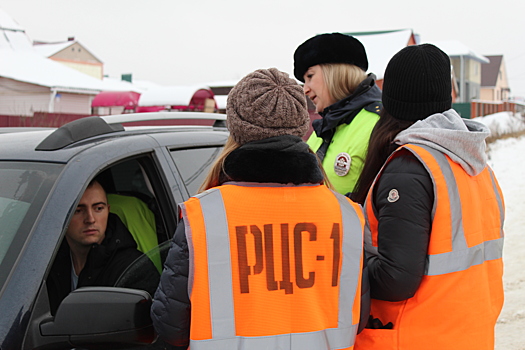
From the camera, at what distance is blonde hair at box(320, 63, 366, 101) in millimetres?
2818

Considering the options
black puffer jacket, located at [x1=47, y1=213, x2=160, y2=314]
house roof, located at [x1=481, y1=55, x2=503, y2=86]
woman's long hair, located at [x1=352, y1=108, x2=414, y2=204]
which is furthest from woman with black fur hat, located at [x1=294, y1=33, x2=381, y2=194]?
house roof, located at [x1=481, y1=55, x2=503, y2=86]

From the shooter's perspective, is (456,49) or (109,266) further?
(456,49)

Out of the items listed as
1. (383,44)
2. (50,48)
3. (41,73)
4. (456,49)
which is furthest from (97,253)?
(50,48)

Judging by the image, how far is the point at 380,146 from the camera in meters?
2.21

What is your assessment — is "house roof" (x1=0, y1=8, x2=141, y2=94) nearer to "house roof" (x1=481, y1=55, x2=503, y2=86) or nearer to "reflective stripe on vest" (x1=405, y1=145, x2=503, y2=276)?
"reflective stripe on vest" (x1=405, y1=145, x2=503, y2=276)

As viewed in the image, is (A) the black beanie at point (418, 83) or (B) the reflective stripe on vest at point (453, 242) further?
(A) the black beanie at point (418, 83)

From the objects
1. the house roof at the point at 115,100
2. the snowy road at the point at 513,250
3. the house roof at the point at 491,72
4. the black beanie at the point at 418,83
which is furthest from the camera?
the house roof at the point at 491,72

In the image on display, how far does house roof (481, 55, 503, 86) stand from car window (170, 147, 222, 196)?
55.6 m

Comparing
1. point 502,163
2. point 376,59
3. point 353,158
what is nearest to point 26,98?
point 376,59

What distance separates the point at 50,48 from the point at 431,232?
175 ft

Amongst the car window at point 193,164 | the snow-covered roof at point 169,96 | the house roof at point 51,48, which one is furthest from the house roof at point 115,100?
the house roof at point 51,48

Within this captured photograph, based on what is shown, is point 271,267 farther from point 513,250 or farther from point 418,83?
point 513,250

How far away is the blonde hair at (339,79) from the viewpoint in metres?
2.82

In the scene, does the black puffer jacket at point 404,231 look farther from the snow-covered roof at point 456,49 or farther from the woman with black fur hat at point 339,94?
the snow-covered roof at point 456,49
